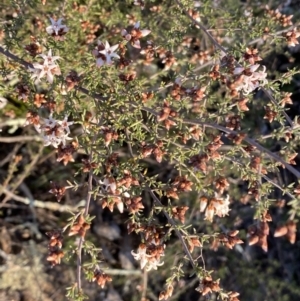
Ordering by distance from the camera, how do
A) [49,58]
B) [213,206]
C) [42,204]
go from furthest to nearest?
1. [42,204]
2. [49,58]
3. [213,206]

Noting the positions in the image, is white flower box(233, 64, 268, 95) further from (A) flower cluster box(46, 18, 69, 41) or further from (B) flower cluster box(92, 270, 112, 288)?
(B) flower cluster box(92, 270, 112, 288)

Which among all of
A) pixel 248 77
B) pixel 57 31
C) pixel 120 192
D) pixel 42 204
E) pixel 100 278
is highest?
pixel 248 77

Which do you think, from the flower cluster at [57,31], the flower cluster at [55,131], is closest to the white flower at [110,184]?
the flower cluster at [55,131]

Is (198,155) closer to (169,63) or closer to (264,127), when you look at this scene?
(169,63)

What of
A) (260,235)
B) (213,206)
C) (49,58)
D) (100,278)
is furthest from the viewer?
(49,58)

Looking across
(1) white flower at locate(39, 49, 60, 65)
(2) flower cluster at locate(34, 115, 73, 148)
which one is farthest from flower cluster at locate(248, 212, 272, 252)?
(1) white flower at locate(39, 49, 60, 65)

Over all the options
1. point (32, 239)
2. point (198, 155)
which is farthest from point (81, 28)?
point (32, 239)

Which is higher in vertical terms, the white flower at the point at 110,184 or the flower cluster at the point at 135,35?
the flower cluster at the point at 135,35

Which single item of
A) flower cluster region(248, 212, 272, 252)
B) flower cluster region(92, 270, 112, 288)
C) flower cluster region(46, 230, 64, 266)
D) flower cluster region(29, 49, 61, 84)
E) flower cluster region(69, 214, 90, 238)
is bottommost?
flower cluster region(92, 270, 112, 288)

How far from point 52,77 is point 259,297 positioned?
12.5 feet

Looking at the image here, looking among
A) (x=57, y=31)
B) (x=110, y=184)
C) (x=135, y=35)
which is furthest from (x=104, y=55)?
(x=110, y=184)

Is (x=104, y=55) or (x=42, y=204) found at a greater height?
(x=104, y=55)

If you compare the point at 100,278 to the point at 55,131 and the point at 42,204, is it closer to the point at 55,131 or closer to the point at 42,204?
the point at 55,131

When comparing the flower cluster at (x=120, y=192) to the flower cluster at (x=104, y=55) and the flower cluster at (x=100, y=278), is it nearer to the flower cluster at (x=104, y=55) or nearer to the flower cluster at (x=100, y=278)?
the flower cluster at (x=100, y=278)
